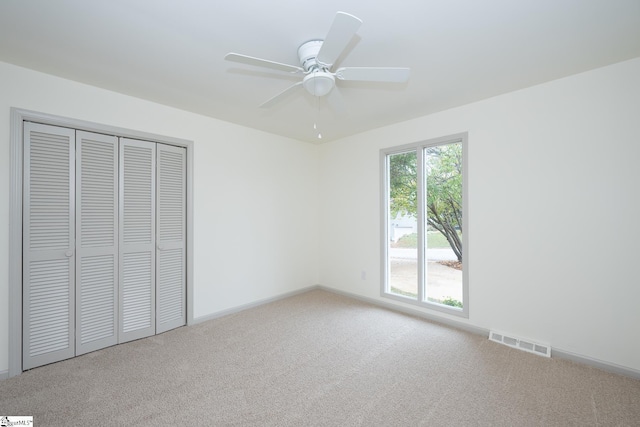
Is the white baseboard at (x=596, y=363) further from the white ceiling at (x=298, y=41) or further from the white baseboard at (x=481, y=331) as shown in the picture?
the white ceiling at (x=298, y=41)

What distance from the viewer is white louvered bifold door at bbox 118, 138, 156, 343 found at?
9.27ft

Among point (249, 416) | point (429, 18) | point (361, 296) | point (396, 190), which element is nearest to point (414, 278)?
point (361, 296)

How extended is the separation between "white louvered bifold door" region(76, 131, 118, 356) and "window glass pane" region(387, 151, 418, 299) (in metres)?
3.25

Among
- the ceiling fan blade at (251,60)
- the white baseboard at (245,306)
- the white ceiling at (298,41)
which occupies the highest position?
the white ceiling at (298,41)

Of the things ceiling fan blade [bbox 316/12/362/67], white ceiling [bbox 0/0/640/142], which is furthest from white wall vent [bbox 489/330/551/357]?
ceiling fan blade [bbox 316/12/362/67]

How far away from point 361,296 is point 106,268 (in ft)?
10.3

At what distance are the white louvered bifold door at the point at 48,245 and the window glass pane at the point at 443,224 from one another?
3.78 metres

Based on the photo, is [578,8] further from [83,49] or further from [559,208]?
[83,49]

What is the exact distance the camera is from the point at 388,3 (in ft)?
5.20

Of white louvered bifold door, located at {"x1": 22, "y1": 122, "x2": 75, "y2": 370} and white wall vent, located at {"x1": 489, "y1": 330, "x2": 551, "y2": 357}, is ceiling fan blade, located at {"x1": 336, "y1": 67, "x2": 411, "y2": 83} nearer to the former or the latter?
white louvered bifold door, located at {"x1": 22, "y1": 122, "x2": 75, "y2": 370}

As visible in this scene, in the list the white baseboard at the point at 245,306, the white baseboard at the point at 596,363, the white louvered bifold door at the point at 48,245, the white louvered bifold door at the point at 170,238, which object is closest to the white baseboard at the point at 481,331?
the white baseboard at the point at 596,363

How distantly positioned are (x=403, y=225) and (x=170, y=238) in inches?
114

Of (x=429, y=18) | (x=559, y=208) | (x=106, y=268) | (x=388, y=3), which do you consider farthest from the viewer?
(x=106, y=268)

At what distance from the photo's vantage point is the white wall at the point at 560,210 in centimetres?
222
